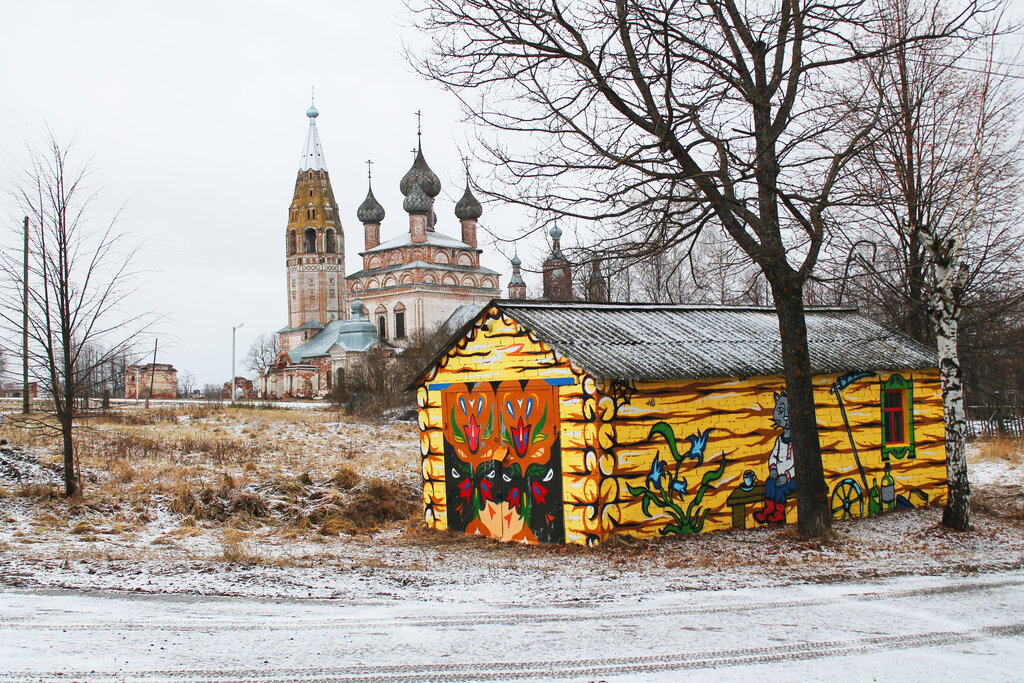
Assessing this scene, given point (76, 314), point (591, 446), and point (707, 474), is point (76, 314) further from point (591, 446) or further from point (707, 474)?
point (707, 474)

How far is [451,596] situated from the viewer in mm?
8500

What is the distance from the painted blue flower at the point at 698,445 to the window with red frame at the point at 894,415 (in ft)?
12.3

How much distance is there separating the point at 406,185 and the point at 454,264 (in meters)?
7.25

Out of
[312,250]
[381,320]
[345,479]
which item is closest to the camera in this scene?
[345,479]

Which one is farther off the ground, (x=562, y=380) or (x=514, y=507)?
(x=562, y=380)

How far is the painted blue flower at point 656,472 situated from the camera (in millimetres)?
11344

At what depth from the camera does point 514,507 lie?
12.2 m

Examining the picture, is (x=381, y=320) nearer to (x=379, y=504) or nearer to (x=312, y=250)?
(x=312, y=250)

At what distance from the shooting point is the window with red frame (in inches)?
544

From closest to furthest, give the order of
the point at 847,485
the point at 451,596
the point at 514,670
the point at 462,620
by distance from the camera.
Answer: the point at 514,670
the point at 462,620
the point at 451,596
the point at 847,485

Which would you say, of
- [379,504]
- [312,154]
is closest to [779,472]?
[379,504]

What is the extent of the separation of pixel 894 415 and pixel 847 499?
1.78m

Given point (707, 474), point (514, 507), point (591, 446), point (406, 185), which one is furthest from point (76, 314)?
point (406, 185)

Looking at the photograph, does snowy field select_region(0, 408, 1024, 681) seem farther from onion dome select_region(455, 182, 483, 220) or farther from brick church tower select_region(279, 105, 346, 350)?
brick church tower select_region(279, 105, 346, 350)
